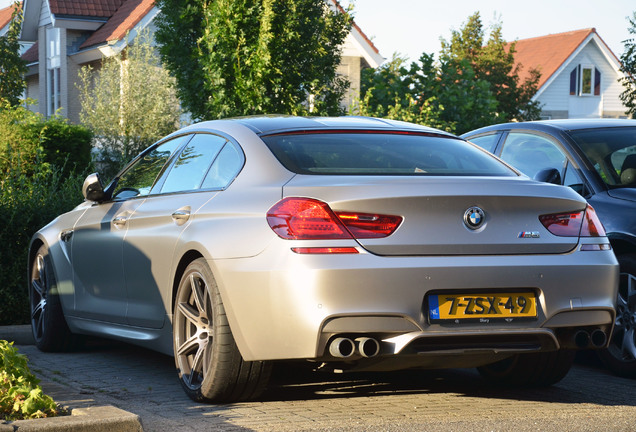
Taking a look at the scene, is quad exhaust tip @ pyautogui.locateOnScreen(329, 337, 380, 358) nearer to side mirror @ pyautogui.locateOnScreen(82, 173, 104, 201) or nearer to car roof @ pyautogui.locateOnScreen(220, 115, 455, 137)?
car roof @ pyautogui.locateOnScreen(220, 115, 455, 137)

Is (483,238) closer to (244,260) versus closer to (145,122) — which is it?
(244,260)

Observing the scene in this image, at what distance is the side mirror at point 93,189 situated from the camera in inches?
295

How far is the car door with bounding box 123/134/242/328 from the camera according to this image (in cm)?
626

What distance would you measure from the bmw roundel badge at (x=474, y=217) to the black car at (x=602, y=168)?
169 cm

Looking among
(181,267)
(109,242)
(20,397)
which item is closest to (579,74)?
(109,242)

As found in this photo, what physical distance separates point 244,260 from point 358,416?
3.32 feet

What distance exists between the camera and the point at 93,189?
752 cm

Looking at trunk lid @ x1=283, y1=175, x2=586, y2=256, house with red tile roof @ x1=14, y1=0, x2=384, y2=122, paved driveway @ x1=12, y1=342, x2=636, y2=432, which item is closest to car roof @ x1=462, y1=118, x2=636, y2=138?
paved driveway @ x1=12, y1=342, x2=636, y2=432

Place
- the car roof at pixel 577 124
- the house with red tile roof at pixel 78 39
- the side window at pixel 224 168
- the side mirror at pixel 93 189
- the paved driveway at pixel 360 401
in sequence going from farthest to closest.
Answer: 1. the house with red tile roof at pixel 78 39
2. the car roof at pixel 577 124
3. the side mirror at pixel 93 189
4. the side window at pixel 224 168
5. the paved driveway at pixel 360 401

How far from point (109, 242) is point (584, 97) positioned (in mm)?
54359

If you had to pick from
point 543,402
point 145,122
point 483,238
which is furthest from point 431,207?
point 145,122

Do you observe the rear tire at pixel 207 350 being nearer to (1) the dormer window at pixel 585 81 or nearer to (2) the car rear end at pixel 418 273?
(2) the car rear end at pixel 418 273

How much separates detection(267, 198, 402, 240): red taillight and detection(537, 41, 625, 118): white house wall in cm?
5303

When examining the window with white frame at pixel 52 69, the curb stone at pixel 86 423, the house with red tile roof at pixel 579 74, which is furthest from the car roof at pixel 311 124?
the house with red tile roof at pixel 579 74
